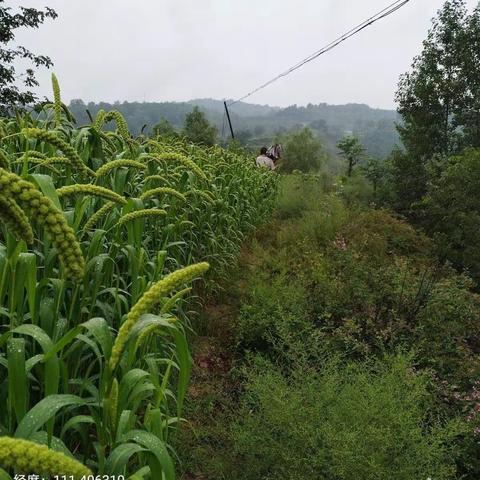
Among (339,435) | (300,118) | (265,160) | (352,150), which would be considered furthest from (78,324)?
(300,118)

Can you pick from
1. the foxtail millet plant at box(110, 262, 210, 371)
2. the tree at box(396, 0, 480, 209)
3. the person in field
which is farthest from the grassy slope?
the tree at box(396, 0, 480, 209)

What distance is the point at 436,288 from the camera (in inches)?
173

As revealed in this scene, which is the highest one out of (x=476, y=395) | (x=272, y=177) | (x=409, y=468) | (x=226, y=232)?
(x=272, y=177)

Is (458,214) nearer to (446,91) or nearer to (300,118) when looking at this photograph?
(446,91)

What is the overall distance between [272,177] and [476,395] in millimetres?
6489

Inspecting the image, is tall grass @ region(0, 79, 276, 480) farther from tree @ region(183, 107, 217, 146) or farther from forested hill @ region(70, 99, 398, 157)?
forested hill @ region(70, 99, 398, 157)

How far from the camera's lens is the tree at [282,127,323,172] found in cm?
3591

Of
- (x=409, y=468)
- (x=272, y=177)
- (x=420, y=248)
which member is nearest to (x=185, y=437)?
(x=409, y=468)

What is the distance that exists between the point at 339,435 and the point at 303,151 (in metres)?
37.2

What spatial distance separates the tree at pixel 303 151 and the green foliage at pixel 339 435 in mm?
31985

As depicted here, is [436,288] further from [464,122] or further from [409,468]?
[464,122]

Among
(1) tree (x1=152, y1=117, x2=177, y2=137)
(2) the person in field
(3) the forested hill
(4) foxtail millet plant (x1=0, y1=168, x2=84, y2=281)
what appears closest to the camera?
(4) foxtail millet plant (x1=0, y1=168, x2=84, y2=281)

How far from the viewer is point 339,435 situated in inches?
86.0

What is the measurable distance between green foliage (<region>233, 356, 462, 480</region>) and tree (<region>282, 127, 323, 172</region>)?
31985mm
